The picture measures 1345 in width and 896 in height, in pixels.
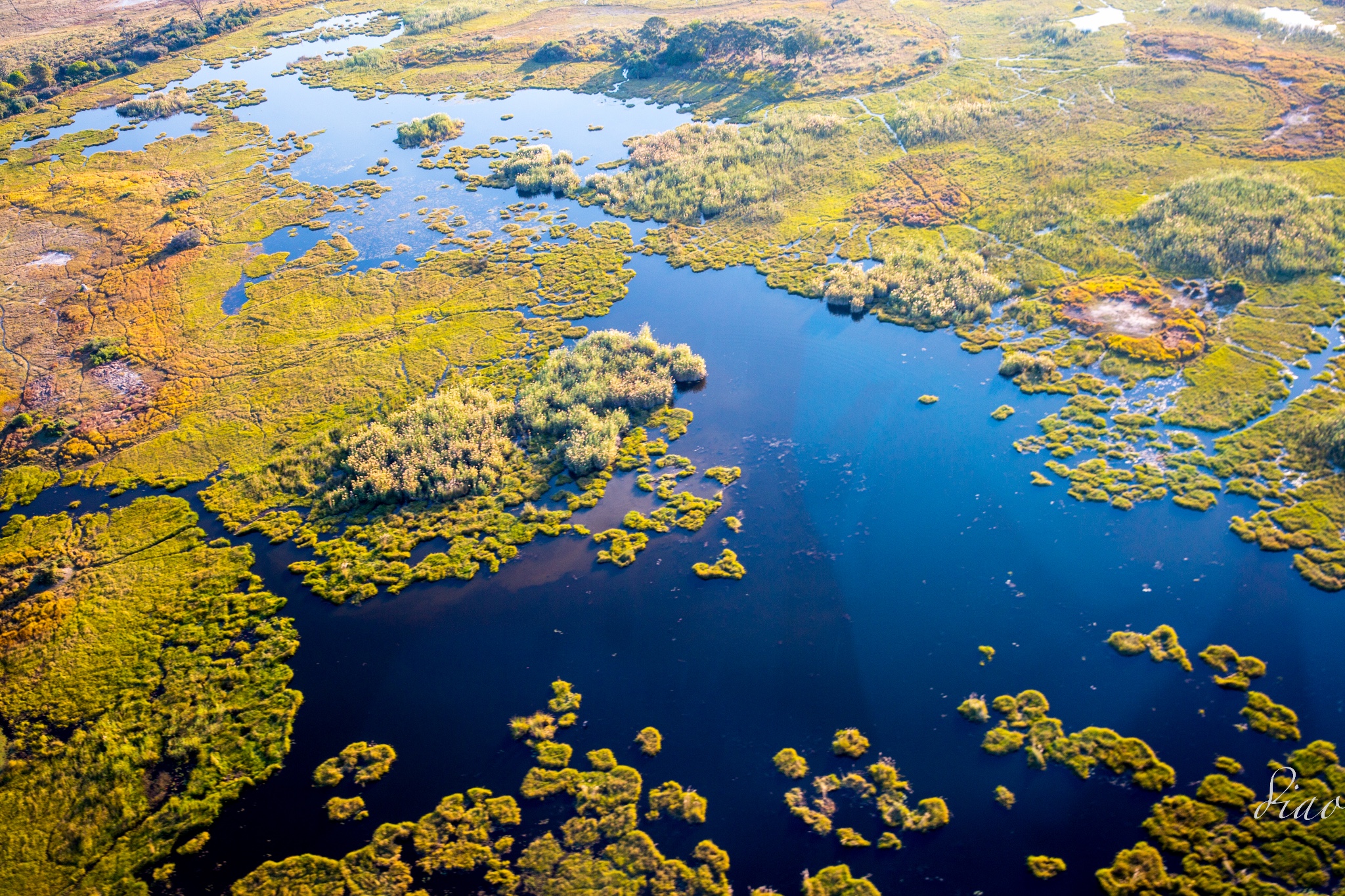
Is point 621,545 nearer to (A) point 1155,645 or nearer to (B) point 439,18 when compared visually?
(A) point 1155,645

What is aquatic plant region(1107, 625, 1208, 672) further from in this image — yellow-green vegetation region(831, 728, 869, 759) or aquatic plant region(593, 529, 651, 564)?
aquatic plant region(593, 529, 651, 564)

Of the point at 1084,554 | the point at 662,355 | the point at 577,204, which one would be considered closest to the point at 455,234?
the point at 577,204

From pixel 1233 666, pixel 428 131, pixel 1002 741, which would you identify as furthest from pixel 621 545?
pixel 428 131

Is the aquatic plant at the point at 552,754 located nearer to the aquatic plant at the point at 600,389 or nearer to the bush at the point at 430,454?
the bush at the point at 430,454

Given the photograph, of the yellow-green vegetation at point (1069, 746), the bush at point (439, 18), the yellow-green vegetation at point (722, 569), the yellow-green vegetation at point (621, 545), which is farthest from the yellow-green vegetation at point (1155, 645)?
the bush at point (439, 18)

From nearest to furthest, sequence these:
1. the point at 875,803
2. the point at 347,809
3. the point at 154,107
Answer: the point at 875,803
the point at 347,809
the point at 154,107
